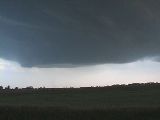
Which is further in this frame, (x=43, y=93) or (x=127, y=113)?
(x=43, y=93)

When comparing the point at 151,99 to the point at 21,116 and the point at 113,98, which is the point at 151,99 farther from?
the point at 21,116

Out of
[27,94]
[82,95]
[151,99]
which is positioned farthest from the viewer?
[27,94]

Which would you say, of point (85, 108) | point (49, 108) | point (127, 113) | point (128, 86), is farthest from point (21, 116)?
point (128, 86)

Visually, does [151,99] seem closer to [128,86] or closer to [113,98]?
[113,98]

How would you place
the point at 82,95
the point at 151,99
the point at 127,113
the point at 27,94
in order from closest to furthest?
the point at 127,113 < the point at 151,99 < the point at 82,95 < the point at 27,94

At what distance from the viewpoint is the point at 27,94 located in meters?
43.6

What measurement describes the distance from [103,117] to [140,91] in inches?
531

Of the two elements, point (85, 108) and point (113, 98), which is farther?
point (113, 98)

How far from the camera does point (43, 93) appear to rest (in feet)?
144

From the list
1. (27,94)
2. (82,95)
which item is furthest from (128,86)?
(27,94)

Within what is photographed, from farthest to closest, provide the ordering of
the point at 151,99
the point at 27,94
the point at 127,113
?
the point at 27,94 → the point at 151,99 → the point at 127,113

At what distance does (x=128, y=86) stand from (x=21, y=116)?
54.9 ft

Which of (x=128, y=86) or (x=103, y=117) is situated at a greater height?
(x=128, y=86)

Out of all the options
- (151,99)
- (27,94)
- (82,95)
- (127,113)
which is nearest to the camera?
(127,113)
